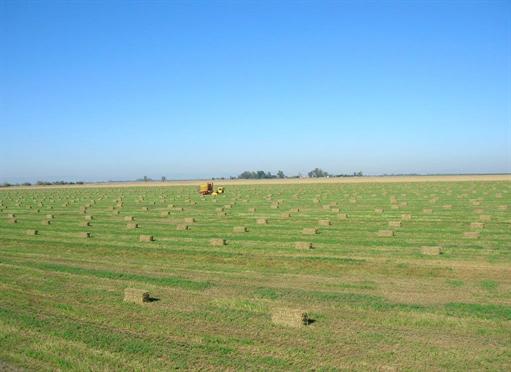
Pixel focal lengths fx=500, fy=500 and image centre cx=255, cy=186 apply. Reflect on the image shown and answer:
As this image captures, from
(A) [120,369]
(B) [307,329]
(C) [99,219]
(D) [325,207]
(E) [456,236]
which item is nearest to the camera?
(A) [120,369]

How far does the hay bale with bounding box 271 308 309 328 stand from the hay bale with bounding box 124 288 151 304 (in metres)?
3.25

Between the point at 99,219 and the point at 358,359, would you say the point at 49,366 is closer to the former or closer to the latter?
the point at 358,359

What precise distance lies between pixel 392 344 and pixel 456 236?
13.4 meters

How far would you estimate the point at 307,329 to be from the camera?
9.57m

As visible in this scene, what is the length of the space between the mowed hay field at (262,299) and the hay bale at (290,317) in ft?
0.08

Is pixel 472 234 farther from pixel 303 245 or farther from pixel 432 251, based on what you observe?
pixel 303 245

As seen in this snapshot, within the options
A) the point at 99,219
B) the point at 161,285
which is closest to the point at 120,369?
the point at 161,285

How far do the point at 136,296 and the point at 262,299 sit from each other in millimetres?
2929

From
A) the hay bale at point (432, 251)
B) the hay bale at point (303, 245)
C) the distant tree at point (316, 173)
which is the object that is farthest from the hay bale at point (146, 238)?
the distant tree at point (316, 173)

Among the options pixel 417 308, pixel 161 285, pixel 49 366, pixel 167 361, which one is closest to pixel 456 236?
pixel 417 308

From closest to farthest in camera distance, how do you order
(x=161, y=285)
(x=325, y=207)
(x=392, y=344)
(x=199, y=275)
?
(x=392, y=344)
(x=161, y=285)
(x=199, y=275)
(x=325, y=207)

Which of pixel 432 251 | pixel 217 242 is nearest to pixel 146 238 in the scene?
pixel 217 242

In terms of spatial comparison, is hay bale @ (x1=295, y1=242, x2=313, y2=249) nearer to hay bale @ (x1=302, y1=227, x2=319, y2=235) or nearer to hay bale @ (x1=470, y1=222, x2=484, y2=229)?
hay bale @ (x1=302, y1=227, x2=319, y2=235)

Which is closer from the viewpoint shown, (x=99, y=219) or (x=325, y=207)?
(x=99, y=219)
